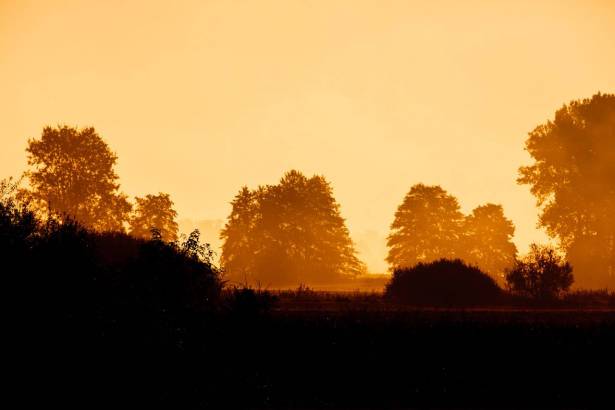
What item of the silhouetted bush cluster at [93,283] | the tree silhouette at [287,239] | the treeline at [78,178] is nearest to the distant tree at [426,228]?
the tree silhouette at [287,239]

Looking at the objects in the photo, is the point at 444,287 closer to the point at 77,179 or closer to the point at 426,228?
the point at 426,228

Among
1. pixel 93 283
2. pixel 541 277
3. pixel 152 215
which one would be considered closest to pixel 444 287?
pixel 541 277

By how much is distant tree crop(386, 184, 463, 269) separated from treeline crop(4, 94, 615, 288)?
3.9 inches

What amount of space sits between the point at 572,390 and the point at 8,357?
43.2 feet

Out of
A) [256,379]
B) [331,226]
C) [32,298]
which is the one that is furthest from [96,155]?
[256,379]

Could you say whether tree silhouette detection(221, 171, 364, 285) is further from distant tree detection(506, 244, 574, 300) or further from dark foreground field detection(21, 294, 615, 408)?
dark foreground field detection(21, 294, 615, 408)

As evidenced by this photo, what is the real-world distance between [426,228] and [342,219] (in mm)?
10291

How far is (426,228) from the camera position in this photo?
58938 mm

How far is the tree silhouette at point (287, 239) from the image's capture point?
61.8 m

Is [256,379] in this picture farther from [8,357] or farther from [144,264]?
[144,264]

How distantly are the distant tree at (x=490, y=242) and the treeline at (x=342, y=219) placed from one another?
10 cm

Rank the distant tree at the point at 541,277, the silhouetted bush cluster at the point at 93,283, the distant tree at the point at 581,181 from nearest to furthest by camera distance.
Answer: the silhouetted bush cluster at the point at 93,283 → the distant tree at the point at 541,277 → the distant tree at the point at 581,181

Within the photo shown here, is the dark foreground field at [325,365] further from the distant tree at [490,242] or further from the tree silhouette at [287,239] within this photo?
the tree silhouette at [287,239]

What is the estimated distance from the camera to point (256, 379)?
45.9 ft
